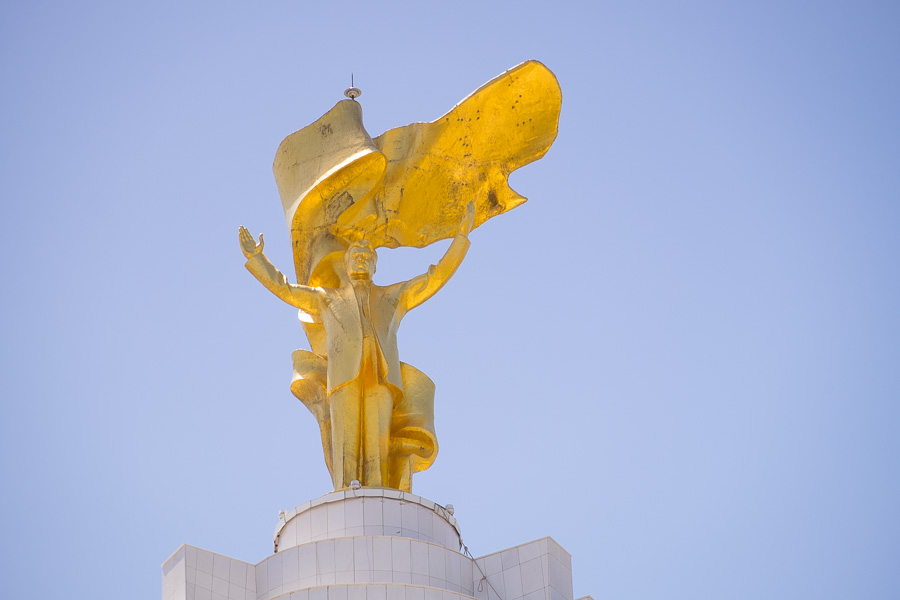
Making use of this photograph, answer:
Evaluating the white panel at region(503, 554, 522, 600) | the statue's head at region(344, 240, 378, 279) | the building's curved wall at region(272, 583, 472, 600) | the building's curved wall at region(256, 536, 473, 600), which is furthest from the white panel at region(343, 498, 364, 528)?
the statue's head at region(344, 240, 378, 279)

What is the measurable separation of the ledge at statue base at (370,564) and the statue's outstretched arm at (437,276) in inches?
141

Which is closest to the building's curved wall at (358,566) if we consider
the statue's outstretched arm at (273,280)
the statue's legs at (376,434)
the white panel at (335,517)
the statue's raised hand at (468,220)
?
the white panel at (335,517)

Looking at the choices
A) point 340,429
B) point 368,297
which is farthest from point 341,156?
point 340,429

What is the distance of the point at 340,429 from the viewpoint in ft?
80.1

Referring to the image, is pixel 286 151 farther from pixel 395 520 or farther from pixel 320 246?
pixel 395 520

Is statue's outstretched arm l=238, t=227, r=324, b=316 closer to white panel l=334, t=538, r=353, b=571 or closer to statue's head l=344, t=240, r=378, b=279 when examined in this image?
statue's head l=344, t=240, r=378, b=279

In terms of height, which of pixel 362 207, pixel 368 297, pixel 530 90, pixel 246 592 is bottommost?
pixel 246 592

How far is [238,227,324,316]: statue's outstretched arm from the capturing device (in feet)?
81.0

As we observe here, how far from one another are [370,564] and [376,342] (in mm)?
3908

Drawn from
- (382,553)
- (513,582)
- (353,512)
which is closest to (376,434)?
(353,512)

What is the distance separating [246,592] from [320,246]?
6120mm

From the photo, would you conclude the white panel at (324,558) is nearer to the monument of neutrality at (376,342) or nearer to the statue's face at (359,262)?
the monument of neutrality at (376,342)

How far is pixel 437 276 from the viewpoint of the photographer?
25656mm

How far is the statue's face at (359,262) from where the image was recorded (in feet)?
83.4
